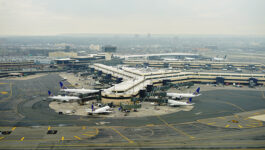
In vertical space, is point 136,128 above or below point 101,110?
below

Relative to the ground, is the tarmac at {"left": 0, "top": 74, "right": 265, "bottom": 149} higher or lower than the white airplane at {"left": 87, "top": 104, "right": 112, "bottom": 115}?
lower

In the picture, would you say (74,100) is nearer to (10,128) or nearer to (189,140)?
(10,128)

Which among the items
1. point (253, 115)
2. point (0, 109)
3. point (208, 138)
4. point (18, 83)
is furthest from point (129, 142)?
point (18, 83)

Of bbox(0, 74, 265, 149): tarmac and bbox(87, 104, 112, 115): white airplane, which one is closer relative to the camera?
bbox(0, 74, 265, 149): tarmac

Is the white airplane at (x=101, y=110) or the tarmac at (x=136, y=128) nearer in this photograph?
the tarmac at (x=136, y=128)

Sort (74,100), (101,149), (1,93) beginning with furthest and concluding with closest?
1. (1,93)
2. (74,100)
3. (101,149)

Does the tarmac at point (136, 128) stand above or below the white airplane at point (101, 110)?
below

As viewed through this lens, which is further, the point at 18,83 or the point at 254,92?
the point at 18,83

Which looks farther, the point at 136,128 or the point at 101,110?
the point at 101,110
